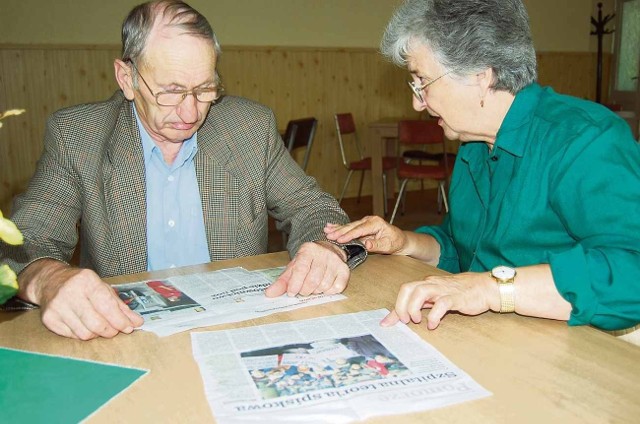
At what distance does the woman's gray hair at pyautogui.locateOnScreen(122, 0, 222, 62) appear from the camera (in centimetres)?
171

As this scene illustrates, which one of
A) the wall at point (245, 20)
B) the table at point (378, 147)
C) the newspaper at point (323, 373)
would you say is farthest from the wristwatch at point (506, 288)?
the wall at point (245, 20)

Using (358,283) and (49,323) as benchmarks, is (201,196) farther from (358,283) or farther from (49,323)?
(49,323)

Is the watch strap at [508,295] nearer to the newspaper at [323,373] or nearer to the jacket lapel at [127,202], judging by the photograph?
the newspaper at [323,373]

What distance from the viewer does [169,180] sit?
188 cm

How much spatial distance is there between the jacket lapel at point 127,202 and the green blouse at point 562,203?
0.88 meters

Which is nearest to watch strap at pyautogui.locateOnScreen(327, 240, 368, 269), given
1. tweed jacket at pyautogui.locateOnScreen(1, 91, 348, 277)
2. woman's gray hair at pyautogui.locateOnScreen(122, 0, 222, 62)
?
tweed jacket at pyautogui.locateOnScreen(1, 91, 348, 277)

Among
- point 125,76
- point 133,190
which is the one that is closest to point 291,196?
point 133,190

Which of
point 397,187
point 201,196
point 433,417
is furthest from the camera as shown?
point 397,187

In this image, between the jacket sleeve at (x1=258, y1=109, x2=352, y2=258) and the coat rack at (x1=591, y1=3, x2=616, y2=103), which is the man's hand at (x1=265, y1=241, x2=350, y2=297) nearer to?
the jacket sleeve at (x1=258, y1=109, x2=352, y2=258)

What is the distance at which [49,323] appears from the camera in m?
1.18

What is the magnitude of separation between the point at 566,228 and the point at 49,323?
1081 millimetres

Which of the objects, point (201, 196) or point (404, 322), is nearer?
point (404, 322)

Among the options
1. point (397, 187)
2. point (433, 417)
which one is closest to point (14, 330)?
point (433, 417)

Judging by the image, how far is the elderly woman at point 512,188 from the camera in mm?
1196
